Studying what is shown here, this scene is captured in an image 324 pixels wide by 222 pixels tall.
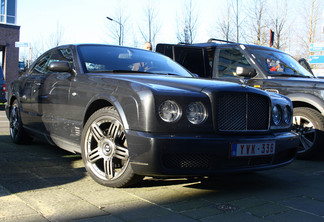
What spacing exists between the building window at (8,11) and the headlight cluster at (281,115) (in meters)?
28.4

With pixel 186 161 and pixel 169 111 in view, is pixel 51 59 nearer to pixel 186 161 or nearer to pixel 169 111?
pixel 169 111

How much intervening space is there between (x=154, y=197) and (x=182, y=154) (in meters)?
0.47

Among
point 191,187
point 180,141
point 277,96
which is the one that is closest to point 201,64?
point 277,96

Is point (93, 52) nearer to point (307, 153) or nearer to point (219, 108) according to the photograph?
point (219, 108)

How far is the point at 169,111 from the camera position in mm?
2961

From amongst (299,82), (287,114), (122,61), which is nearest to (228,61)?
(299,82)

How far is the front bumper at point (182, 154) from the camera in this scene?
2842 millimetres

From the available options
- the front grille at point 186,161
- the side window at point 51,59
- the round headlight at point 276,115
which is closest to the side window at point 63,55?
Result: the side window at point 51,59

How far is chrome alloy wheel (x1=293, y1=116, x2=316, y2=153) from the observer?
5410 millimetres

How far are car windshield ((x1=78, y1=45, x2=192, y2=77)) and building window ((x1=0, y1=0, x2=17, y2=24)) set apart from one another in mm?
26646

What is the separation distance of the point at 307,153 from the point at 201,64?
8.38 ft

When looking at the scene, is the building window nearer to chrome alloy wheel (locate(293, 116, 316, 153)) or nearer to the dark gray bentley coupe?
the dark gray bentley coupe

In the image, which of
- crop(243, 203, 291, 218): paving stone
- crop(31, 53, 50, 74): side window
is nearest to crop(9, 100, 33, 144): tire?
crop(31, 53, 50, 74): side window

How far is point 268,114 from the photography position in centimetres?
347
